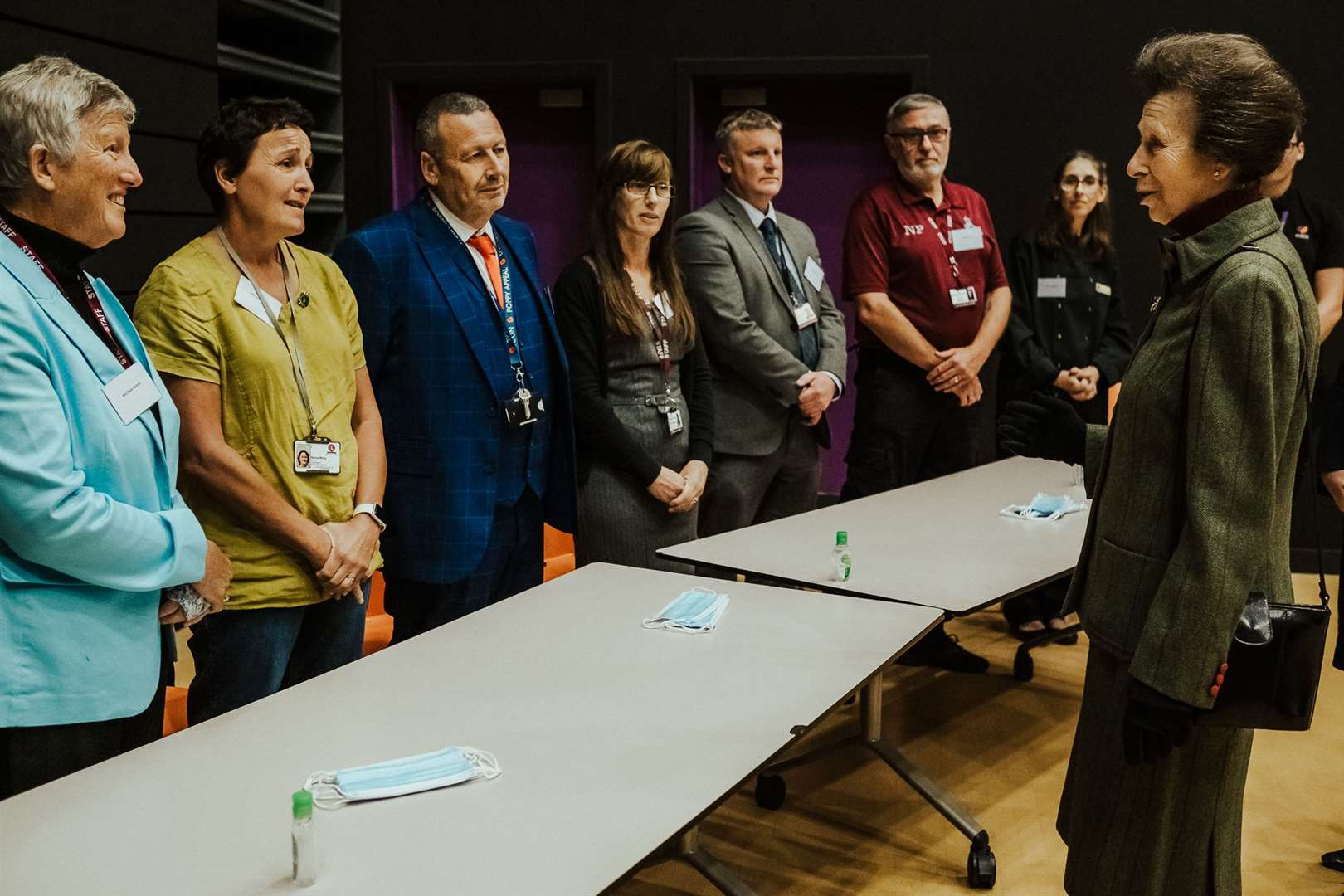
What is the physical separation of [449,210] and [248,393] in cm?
77

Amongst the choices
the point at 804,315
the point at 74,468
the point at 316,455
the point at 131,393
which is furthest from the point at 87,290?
the point at 804,315

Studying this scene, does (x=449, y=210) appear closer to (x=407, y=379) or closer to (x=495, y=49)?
(x=407, y=379)

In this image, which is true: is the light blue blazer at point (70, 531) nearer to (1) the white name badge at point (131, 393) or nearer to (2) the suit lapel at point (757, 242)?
(1) the white name badge at point (131, 393)

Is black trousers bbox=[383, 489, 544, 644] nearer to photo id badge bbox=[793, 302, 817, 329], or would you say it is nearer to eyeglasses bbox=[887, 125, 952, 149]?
photo id badge bbox=[793, 302, 817, 329]

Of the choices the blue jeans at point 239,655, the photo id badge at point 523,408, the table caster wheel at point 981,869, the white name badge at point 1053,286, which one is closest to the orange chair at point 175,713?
the blue jeans at point 239,655

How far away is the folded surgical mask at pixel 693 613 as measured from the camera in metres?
2.28

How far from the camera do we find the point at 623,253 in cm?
330

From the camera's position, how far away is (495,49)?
5750 millimetres

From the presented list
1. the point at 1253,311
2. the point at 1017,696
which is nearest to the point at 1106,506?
the point at 1253,311

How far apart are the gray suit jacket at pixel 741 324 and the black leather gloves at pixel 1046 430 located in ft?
4.89

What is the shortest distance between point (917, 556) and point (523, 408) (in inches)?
38.8

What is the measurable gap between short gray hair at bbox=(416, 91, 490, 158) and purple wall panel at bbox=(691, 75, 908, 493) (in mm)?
2952

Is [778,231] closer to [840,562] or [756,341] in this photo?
[756,341]

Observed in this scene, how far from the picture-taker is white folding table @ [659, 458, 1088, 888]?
2.60 metres
